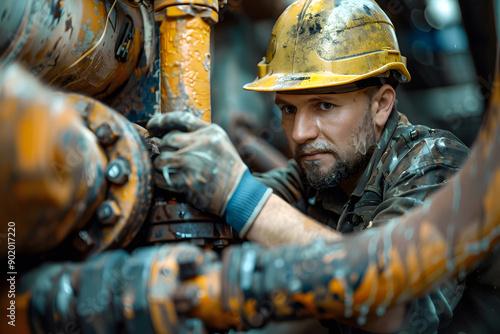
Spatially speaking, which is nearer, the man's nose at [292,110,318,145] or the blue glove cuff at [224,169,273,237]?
the blue glove cuff at [224,169,273,237]

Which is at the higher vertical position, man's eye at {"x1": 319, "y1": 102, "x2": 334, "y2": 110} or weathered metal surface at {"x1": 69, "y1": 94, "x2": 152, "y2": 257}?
man's eye at {"x1": 319, "y1": 102, "x2": 334, "y2": 110}

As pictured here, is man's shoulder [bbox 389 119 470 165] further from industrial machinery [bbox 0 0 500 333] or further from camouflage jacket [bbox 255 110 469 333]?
industrial machinery [bbox 0 0 500 333]

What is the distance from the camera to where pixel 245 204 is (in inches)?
51.5

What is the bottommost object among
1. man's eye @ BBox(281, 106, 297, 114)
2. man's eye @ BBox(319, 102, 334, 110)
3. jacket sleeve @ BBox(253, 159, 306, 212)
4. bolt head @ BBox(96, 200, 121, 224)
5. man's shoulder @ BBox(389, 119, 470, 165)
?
jacket sleeve @ BBox(253, 159, 306, 212)

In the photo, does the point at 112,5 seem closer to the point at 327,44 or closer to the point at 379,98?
the point at 327,44

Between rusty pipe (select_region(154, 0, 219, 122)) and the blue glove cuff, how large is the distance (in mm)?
290

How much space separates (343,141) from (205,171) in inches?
32.2

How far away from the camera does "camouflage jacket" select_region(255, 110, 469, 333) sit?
1.42 m

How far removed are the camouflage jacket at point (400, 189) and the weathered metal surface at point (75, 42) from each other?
2.87 ft

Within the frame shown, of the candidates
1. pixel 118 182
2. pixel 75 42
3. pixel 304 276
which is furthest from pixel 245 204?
pixel 75 42

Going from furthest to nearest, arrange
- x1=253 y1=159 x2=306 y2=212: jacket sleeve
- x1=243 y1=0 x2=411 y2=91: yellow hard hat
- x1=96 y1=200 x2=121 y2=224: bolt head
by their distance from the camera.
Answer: x1=253 y1=159 x2=306 y2=212: jacket sleeve
x1=243 y1=0 x2=411 y2=91: yellow hard hat
x1=96 y1=200 x2=121 y2=224: bolt head

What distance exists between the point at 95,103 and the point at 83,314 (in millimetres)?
495

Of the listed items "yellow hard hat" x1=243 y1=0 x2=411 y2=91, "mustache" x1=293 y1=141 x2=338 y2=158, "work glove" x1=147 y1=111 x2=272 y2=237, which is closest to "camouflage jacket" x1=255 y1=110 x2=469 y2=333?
"mustache" x1=293 y1=141 x2=338 y2=158

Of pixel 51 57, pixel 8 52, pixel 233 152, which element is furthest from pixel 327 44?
pixel 8 52
